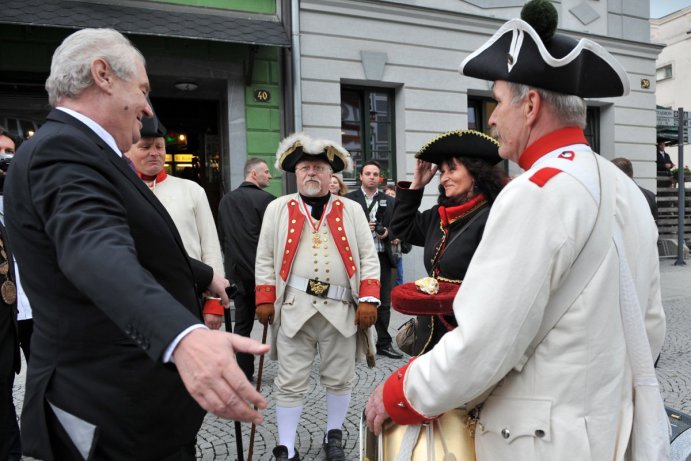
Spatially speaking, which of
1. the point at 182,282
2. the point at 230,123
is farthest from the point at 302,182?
the point at 230,123

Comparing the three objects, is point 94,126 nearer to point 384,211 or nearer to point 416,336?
point 416,336

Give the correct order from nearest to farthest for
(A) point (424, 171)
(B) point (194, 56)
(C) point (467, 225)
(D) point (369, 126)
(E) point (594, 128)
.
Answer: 1. (C) point (467, 225)
2. (A) point (424, 171)
3. (B) point (194, 56)
4. (D) point (369, 126)
5. (E) point (594, 128)

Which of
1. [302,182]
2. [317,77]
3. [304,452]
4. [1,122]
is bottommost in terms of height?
[304,452]

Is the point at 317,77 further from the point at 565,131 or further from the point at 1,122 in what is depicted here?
the point at 565,131

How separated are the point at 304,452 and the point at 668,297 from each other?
7554mm

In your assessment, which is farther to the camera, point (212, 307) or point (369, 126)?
point (369, 126)

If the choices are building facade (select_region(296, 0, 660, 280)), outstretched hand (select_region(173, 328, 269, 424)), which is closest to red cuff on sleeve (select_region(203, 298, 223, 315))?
outstretched hand (select_region(173, 328, 269, 424))

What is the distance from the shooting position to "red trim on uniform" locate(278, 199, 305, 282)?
3449mm

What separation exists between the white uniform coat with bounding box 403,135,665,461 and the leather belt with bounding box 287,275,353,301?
6.85ft

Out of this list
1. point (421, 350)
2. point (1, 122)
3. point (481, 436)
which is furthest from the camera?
point (1, 122)

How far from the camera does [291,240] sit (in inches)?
136

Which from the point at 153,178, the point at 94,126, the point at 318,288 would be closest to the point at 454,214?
the point at 318,288

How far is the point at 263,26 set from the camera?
816 centimetres

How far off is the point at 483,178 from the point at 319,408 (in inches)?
93.1
